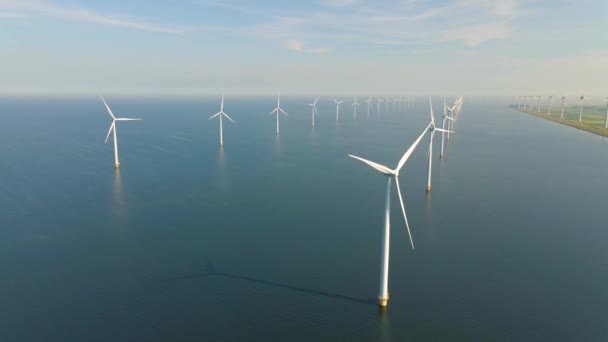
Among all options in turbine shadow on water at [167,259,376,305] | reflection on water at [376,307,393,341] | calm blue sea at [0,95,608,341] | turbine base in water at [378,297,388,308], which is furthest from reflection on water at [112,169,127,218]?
reflection on water at [376,307,393,341]

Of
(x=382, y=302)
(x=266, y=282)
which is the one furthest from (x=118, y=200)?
(x=382, y=302)

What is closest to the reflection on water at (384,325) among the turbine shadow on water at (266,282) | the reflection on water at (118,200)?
→ the turbine shadow on water at (266,282)

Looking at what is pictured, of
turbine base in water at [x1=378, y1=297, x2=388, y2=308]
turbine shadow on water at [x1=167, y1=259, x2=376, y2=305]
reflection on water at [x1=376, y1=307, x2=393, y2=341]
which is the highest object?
turbine base in water at [x1=378, y1=297, x2=388, y2=308]

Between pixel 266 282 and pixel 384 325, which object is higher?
pixel 266 282

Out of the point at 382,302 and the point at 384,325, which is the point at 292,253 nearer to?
the point at 382,302

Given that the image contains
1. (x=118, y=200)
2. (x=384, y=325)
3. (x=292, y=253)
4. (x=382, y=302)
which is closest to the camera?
(x=384, y=325)

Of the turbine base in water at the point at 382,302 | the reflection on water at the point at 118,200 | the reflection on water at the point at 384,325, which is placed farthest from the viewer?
the reflection on water at the point at 118,200

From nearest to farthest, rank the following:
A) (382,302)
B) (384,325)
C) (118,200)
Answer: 1. (384,325)
2. (382,302)
3. (118,200)

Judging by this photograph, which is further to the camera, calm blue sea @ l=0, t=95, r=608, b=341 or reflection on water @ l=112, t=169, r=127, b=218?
reflection on water @ l=112, t=169, r=127, b=218

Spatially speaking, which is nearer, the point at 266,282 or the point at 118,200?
the point at 266,282

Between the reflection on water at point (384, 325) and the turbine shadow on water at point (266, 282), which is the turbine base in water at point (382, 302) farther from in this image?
the turbine shadow on water at point (266, 282)

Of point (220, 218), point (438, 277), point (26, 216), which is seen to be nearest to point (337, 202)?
point (220, 218)

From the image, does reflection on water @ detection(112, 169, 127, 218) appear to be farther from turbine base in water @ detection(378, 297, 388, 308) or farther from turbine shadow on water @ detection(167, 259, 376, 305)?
turbine base in water @ detection(378, 297, 388, 308)
